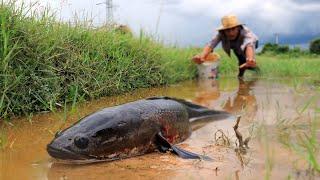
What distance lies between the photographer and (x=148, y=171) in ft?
8.54

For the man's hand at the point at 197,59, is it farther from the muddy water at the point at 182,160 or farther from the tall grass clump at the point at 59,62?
the muddy water at the point at 182,160

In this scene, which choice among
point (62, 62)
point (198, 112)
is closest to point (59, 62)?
point (62, 62)

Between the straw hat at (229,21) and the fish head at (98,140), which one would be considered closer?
the fish head at (98,140)

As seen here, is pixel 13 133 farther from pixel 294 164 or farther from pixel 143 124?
pixel 294 164

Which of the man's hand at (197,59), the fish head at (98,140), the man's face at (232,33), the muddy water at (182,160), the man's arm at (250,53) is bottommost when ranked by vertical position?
the muddy water at (182,160)

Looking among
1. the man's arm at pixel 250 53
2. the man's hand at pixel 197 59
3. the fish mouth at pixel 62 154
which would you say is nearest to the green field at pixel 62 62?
the fish mouth at pixel 62 154

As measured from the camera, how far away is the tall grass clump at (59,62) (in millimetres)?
4277

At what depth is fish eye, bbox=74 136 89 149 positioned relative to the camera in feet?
9.08

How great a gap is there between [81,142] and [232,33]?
706cm

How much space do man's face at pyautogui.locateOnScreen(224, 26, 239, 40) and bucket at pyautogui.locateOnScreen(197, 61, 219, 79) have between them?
27.3 inches

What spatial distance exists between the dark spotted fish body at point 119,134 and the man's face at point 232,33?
5.96m

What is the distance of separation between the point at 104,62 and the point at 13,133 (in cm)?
238

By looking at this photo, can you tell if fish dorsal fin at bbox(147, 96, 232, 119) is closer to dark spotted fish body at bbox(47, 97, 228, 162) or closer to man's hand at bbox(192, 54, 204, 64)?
dark spotted fish body at bbox(47, 97, 228, 162)

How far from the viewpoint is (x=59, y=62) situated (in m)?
5.10
